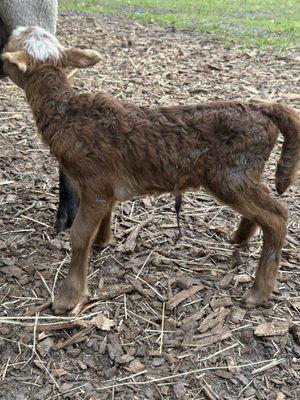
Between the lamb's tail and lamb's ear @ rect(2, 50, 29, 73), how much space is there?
57.6 inches

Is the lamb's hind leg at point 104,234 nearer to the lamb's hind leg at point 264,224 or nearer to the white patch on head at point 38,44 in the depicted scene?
Result: the lamb's hind leg at point 264,224

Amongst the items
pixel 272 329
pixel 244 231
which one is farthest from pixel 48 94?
pixel 272 329

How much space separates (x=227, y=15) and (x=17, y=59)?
1093 centimetres

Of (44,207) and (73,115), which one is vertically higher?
(73,115)

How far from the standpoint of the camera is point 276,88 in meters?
7.55

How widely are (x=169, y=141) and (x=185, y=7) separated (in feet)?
39.4

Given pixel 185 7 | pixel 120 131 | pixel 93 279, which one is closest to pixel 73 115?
pixel 120 131

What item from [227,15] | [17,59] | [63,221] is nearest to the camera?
[17,59]

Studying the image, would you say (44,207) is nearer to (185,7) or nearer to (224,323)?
(224,323)

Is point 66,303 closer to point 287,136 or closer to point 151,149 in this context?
point 151,149

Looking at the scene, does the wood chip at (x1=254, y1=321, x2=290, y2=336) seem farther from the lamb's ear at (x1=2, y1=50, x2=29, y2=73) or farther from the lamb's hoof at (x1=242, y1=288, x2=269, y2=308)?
the lamb's ear at (x1=2, y1=50, x2=29, y2=73)

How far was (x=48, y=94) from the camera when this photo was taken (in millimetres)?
3625

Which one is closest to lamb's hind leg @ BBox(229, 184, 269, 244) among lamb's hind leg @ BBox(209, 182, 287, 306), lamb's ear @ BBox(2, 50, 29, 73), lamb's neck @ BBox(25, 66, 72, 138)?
lamb's hind leg @ BBox(209, 182, 287, 306)

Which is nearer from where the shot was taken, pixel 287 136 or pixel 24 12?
pixel 287 136
